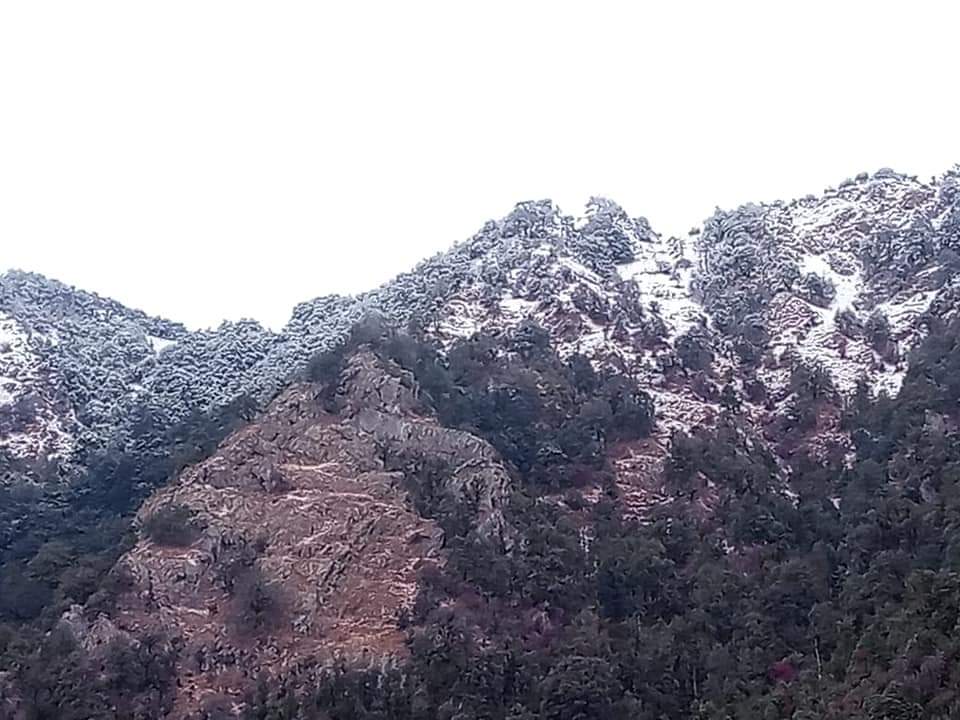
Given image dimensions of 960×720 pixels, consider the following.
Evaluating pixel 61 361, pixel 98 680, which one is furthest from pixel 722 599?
pixel 61 361

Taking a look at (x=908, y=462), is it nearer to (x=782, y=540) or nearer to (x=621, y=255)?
(x=782, y=540)

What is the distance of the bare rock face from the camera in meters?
42.0

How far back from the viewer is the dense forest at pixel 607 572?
36.1m

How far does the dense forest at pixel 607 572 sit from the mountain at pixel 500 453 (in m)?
0.14

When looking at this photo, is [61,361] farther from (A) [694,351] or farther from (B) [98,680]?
(A) [694,351]

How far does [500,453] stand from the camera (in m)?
49.2

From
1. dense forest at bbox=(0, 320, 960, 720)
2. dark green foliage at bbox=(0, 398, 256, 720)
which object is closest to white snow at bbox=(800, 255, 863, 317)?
dense forest at bbox=(0, 320, 960, 720)

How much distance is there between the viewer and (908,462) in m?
→ 43.3

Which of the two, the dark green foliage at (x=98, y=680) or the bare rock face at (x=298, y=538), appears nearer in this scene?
the dark green foliage at (x=98, y=680)

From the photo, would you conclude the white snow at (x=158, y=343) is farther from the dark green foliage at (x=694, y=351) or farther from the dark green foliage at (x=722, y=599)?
the dark green foliage at (x=722, y=599)

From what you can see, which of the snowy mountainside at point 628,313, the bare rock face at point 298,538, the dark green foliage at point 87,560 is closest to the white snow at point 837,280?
the snowy mountainside at point 628,313

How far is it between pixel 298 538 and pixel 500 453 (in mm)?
8341

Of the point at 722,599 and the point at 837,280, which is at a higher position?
the point at 837,280

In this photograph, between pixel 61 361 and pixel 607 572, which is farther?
pixel 61 361
